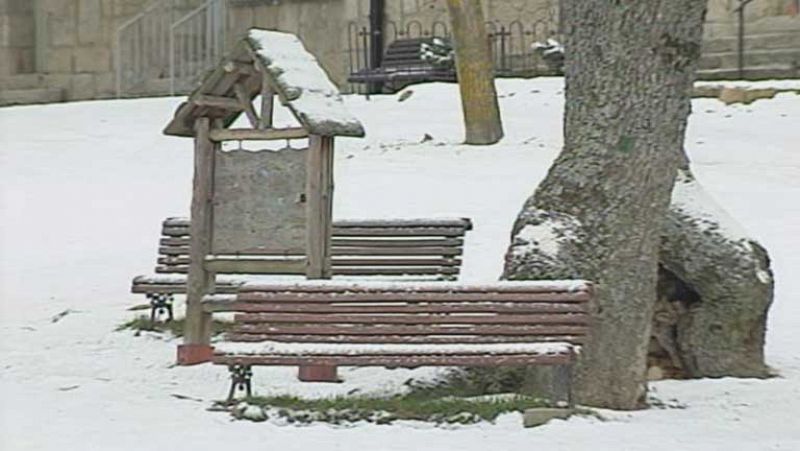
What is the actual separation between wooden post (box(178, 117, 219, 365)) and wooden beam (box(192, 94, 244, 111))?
134 mm

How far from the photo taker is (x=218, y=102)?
7750 millimetres

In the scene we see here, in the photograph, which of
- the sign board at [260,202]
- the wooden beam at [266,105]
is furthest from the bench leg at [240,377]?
the wooden beam at [266,105]

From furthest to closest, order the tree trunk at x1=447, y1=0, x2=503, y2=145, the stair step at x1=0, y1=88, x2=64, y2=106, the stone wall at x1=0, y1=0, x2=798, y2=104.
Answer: the stair step at x1=0, y1=88, x2=64, y2=106
the stone wall at x1=0, y1=0, x2=798, y2=104
the tree trunk at x1=447, y1=0, x2=503, y2=145

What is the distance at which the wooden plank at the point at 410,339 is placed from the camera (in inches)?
249

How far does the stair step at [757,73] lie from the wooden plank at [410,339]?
34.7 feet

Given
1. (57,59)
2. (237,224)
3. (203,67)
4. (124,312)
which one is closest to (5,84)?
A: (57,59)

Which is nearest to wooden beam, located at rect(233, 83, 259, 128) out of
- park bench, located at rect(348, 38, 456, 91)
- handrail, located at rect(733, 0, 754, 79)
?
handrail, located at rect(733, 0, 754, 79)

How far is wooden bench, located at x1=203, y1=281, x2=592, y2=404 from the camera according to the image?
629cm

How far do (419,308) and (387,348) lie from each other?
0.25 meters

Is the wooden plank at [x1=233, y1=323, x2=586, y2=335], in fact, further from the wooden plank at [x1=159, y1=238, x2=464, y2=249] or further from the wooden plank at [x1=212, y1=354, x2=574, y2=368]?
the wooden plank at [x1=159, y1=238, x2=464, y2=249]

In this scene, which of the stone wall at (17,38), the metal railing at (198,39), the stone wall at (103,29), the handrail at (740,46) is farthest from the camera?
the stone wall at (17,38)

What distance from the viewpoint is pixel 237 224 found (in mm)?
7715

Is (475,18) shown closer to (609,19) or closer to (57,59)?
(609,19)

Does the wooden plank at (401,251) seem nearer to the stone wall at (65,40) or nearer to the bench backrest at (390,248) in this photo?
the bench backrest at (390,248)
